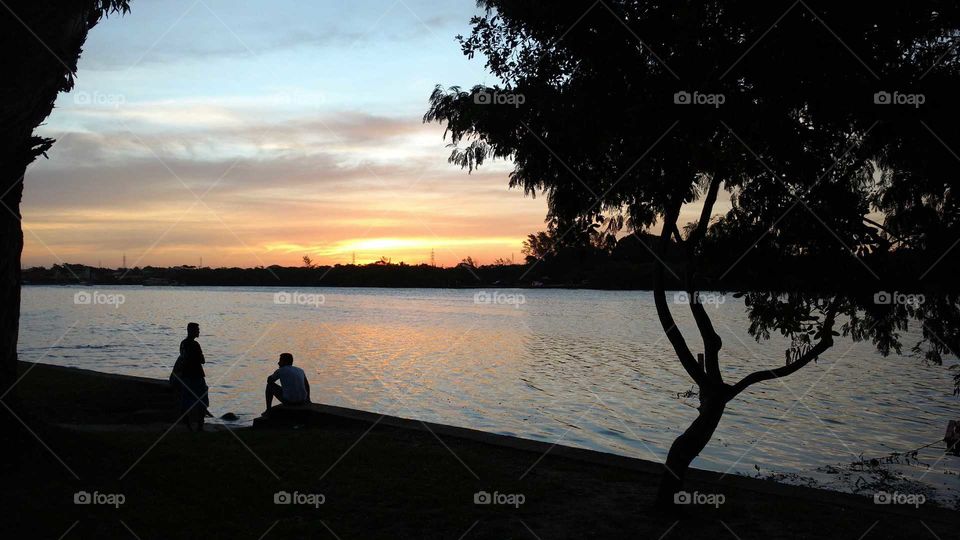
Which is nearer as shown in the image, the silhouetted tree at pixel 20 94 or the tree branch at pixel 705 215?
the silhouetted tree at pixel 20 94

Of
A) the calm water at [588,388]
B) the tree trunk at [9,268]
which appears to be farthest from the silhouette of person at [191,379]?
the calm water at [588,388]

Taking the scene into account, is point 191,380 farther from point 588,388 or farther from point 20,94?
point 588,388

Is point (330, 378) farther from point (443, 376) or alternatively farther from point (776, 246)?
point (776, 246)

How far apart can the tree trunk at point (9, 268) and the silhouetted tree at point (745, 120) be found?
5729 millimetres

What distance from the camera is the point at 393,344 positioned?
58.0m

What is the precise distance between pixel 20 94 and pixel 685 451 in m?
8.80

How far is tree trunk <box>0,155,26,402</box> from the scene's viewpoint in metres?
9.24

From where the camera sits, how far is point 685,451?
909 cm

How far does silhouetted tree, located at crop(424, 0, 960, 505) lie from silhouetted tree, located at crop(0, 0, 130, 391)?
4821mm

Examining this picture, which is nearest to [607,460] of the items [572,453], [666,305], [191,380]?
[572,453]

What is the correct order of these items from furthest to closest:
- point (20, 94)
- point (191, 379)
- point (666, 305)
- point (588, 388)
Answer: point (588, 388) < point (191, 379) < point (666, 305) < point (20, 94)

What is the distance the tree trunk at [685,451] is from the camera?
29.3 ft

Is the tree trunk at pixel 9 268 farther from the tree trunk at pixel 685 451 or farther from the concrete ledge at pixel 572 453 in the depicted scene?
the tree trunk at pixel 685 451

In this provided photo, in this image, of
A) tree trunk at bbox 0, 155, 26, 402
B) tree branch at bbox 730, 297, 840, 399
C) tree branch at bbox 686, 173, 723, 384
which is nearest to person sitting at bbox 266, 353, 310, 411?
tree trunk at bbox 0, 155, 26, 402
